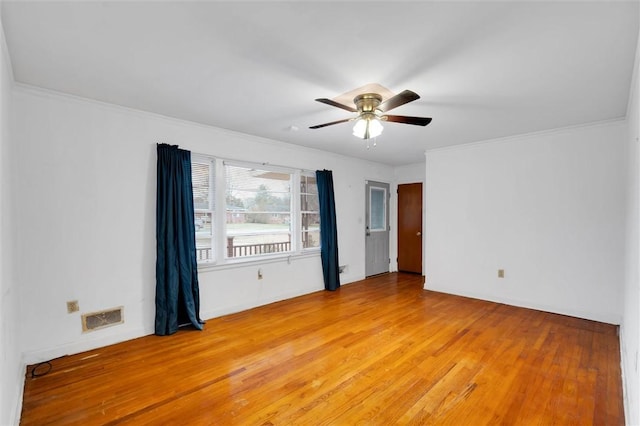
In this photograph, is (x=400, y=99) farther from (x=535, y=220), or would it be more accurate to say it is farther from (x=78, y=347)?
(x=78, y=347)

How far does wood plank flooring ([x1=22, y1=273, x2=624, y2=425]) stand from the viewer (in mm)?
2010

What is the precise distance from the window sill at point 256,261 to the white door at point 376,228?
1551 millimetres

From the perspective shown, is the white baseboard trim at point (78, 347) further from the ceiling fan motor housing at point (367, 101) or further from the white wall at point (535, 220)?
the white wall at point (535, 220)

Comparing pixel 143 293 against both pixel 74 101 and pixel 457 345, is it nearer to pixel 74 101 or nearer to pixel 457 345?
pixel 74 101

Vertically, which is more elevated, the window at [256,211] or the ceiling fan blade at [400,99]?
the ceiling fan blade at [400,99]

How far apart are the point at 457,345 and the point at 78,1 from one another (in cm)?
396

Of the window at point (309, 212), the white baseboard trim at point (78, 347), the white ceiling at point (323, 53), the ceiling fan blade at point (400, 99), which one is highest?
the white ceiling at point (323, 53)

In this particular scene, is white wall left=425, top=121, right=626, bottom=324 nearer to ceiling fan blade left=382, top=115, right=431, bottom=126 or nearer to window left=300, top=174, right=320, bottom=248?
window left=300, top=174, right=320, bottom=248

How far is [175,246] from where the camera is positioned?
3.37 meters

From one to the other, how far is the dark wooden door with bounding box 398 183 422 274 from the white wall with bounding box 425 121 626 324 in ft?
3.78

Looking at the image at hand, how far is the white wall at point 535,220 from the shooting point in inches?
142

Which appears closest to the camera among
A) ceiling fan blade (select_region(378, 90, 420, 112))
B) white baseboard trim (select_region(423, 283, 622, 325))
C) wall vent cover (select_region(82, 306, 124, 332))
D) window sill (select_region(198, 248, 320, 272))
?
ceiling fan blade (select_region(378, 90, 420, 112))

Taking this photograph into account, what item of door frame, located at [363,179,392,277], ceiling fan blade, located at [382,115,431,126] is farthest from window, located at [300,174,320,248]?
ceiling fan blade, located at [382,115,431,126]

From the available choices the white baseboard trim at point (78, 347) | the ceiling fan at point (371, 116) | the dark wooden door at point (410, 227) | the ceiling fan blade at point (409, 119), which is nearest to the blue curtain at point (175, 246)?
the white baseboard trim at point (78, 347)
